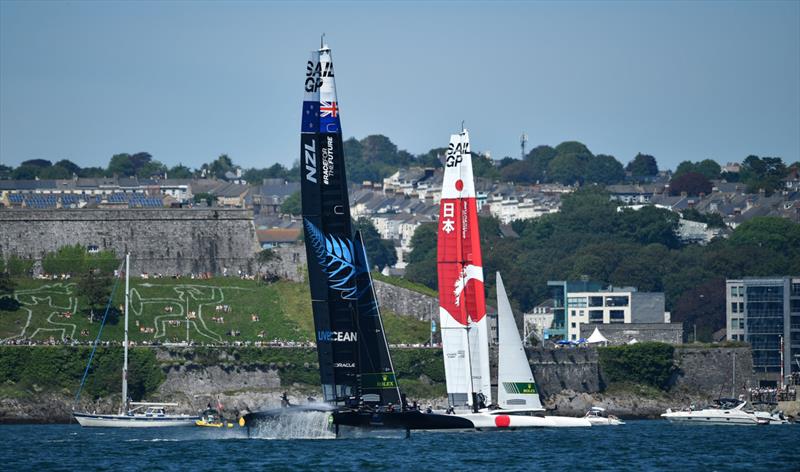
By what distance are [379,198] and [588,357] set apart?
106m

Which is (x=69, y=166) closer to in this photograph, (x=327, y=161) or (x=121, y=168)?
(x=121, y=168)

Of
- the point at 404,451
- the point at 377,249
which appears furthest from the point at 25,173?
the point at 404,451

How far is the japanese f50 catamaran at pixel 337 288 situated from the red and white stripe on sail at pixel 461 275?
7987 millimetres

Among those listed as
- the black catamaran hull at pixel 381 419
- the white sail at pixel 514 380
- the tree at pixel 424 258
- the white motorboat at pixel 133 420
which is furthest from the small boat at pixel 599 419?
the tree at pixel 424 258

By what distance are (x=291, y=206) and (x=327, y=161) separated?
396 ft

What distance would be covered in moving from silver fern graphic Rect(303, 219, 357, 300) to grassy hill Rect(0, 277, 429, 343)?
33.0m

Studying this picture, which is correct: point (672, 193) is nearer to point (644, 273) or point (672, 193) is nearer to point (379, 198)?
point (379, 198)

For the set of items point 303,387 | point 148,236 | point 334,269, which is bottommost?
point 303,387

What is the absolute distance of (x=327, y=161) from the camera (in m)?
44.6

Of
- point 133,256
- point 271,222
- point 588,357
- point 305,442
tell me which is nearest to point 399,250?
point 271,222

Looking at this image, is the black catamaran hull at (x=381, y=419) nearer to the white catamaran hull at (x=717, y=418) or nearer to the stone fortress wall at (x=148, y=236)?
the white catamaran hull at (x=717, y=418)

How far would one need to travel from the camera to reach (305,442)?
160 feet

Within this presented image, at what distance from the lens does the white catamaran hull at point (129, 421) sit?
208ft

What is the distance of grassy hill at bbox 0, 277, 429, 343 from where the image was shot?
77875 mm
